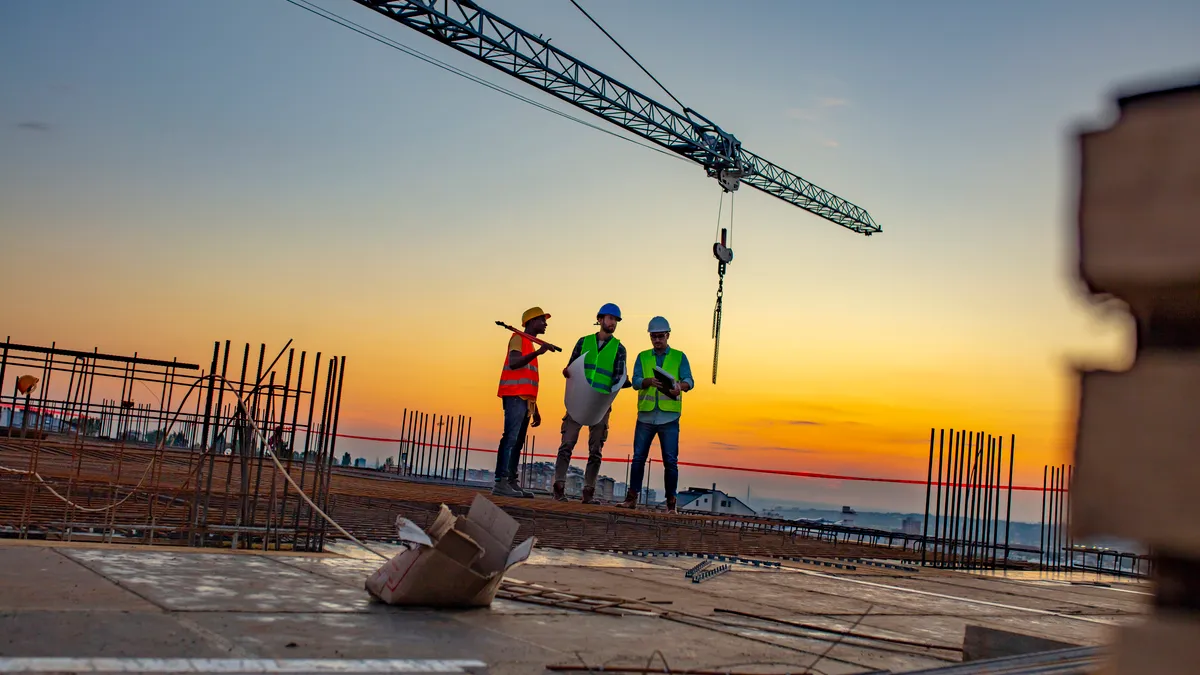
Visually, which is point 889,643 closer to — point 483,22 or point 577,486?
point 577,486

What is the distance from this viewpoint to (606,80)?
3294 centimetres

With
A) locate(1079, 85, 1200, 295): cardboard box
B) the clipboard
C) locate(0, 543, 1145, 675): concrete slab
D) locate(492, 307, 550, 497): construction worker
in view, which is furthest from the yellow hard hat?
locate(1079, 85, 1200, 295): cardboard box

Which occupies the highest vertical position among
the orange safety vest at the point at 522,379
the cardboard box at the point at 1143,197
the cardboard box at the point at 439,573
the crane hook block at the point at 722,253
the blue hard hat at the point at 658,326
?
the crane hook block at the point at 722,253

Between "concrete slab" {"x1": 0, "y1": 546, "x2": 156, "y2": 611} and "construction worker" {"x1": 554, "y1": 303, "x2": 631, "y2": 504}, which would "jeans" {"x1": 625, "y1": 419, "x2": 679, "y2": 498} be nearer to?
"construction worker" {"x1": 554, "y1": 303, "x2": 631, "y2": 504}

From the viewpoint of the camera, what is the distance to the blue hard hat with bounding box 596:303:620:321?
10.3m

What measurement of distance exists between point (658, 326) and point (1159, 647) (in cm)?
959

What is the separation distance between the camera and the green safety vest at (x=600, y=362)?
10250 millimetres

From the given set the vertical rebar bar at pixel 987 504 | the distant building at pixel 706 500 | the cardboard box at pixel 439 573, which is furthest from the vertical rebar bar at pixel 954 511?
the distant building at pixel 706 500

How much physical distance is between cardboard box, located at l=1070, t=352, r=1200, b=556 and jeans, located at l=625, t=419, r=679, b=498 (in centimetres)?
966

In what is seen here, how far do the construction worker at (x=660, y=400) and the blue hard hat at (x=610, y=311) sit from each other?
1.30 ft

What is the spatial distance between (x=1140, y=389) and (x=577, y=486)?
26.8 m

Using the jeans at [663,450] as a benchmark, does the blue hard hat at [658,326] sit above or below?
above

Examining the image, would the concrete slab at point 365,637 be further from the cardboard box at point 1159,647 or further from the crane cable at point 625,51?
the crane cable at point 625,51

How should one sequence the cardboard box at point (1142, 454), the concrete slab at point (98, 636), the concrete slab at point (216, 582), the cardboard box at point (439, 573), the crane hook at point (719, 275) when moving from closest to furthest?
the cardboard box at point (1142, 454) → the concrete slab at point (98, 636) → the concrete slab at point (216, 582) → the cardboard box at point (439, 573) → the crane hook at point (719, 275)
